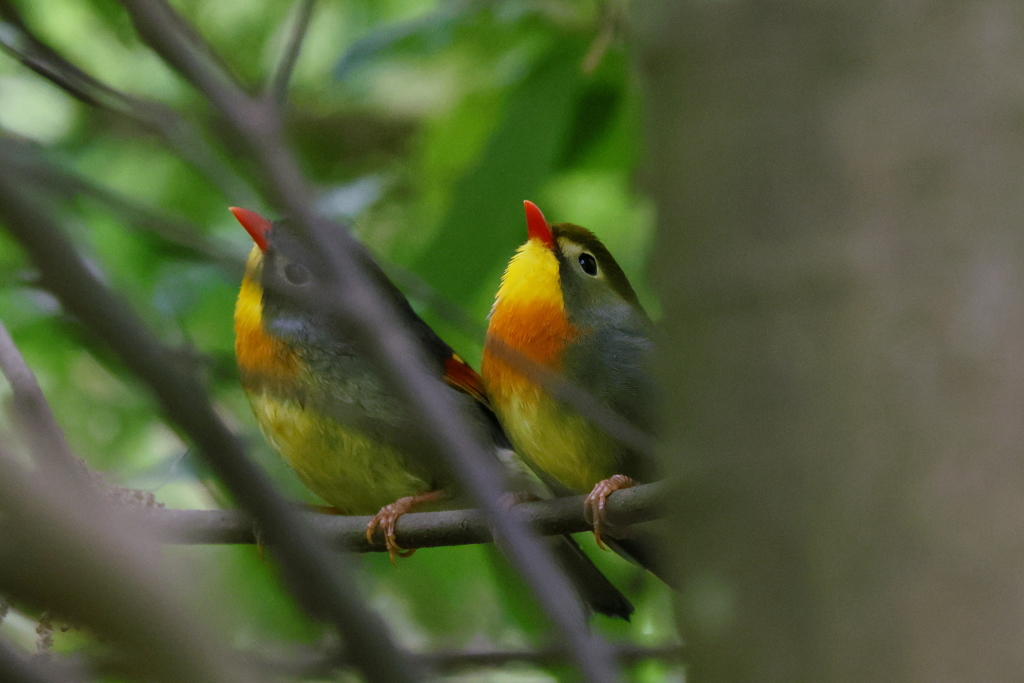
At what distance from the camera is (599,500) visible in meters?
2.35

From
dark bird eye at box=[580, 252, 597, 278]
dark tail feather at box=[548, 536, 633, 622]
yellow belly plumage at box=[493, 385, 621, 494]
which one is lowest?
dark tail feather at box=[548, 536, 633, 622]

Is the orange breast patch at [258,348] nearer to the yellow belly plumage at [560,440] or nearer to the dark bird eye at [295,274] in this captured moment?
the dark bird eye at [295,274]

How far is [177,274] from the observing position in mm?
3367

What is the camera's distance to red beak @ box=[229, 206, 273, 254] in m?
2.97

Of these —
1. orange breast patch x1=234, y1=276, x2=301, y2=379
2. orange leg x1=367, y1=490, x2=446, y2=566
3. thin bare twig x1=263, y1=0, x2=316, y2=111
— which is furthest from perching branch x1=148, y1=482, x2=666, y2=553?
thin bare twig x1=263, y1=0, x2=316, y2=111

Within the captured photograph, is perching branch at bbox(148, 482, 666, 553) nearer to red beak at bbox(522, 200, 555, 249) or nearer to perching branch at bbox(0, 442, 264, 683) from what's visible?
red beak at bbox(522, 200, 555, 249)

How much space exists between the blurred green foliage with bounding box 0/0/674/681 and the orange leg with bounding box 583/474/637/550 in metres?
0.41

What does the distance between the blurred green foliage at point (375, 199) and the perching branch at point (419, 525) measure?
12 cm

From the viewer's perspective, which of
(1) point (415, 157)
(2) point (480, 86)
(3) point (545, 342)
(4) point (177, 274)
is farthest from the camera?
(1) point (415, 157)

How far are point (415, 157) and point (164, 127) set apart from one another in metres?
2.78

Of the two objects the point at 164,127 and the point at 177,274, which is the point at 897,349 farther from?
the point at 177,274

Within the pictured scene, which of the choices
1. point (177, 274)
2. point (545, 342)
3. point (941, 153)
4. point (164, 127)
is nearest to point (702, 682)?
point (941, 153)

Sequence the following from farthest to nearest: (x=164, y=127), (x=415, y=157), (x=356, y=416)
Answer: (x=415, y=157), (x=356, y=416), (x=164, y=127)

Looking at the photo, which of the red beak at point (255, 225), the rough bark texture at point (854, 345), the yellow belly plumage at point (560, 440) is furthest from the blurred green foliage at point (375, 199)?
the rough bark texture at point (854, 345)
